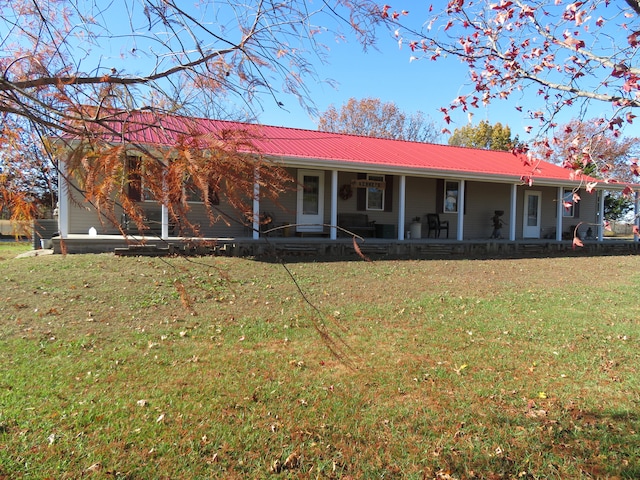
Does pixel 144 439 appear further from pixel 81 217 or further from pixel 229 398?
pixel 81 217

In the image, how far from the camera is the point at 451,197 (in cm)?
1681

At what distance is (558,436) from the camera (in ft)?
11.5

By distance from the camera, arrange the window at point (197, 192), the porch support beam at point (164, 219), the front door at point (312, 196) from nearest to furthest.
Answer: the window at point (197, 192) < the porch support beam at point (164, 219) < the front door at point (312, 196)

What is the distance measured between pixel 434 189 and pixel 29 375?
14.4 metres

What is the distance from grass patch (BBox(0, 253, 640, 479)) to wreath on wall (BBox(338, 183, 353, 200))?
7.12m

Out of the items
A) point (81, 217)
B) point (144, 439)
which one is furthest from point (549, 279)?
point (81, 217)

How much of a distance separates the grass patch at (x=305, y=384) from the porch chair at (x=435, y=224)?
7562 millimetres

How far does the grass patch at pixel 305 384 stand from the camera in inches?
124

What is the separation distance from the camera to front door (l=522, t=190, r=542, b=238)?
18.2 meters

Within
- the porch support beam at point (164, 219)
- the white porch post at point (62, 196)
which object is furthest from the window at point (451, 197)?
the white porch post at point (62, 196)

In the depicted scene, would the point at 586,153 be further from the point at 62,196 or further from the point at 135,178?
the point at 62,196

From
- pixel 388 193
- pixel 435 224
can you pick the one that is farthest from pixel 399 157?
pixel 435 224

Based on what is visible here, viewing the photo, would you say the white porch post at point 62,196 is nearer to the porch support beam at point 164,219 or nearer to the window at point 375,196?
the porch support beam at point 164,219

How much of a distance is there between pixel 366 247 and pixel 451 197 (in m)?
5.76
